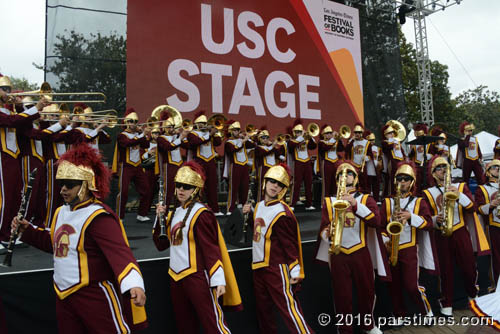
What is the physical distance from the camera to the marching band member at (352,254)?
4.06m

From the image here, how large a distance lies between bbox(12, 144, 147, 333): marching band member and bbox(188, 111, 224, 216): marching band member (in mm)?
5056

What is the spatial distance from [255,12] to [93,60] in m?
4.69

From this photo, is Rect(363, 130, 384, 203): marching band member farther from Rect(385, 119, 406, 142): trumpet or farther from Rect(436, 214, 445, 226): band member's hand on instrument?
Rect(436, 214, 445, 226): band member's hand on instrument

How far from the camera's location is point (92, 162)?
2.61 m

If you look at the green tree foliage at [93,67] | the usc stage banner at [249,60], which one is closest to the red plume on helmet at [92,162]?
the green tree foliage at [93,67]

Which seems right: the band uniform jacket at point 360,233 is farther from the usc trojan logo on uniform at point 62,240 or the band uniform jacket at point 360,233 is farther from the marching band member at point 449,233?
the usc trojan logo on uniform at point 62,240

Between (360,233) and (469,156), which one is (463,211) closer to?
(360,233)

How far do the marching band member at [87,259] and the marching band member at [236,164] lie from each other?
5887mm

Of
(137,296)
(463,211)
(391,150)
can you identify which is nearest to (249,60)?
(391,150)

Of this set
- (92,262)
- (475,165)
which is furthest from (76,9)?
(475,165)

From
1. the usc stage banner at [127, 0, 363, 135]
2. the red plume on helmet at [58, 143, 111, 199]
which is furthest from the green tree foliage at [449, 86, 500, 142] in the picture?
the red plume on helmet at [58, 143, 111, 199]

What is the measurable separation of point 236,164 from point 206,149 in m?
0.90

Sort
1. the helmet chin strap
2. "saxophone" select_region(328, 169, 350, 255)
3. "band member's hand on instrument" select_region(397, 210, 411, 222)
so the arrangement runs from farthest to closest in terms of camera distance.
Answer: "band member's hand on instrument" select_region(397, 210, 411, 222) < "saxophone" select_region(328, 169, 350, 255) < the helmet chin strap

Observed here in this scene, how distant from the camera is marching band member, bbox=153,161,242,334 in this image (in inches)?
Answer: 121
